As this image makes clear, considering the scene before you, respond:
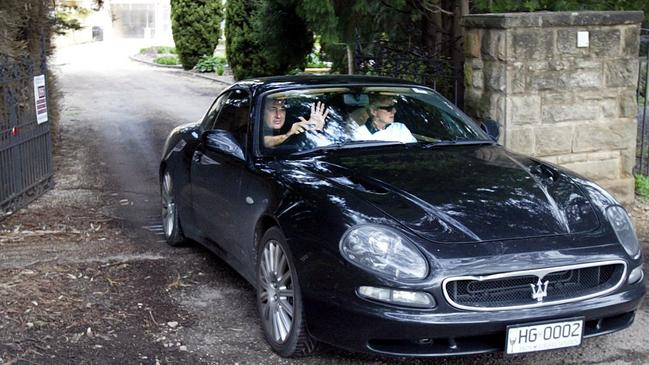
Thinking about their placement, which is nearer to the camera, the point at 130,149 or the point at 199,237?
the point at 199,237

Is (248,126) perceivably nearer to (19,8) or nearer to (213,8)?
(19,8)

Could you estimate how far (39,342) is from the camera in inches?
183

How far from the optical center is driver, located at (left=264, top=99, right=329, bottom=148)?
207 inches

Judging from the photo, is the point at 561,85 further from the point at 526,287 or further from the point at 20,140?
the point at 20,140

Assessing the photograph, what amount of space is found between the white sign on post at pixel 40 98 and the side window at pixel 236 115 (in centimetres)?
342

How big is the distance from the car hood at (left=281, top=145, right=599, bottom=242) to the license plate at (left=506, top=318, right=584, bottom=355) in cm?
44

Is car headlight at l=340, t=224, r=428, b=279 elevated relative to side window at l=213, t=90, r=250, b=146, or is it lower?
lower

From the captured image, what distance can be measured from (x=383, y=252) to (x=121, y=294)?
239cm

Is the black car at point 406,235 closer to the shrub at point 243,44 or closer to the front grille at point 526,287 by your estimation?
the front grille at point 526,287

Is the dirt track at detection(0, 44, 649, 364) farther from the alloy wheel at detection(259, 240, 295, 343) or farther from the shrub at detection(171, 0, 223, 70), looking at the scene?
the shrub at detection(171, 0, 223, 70)

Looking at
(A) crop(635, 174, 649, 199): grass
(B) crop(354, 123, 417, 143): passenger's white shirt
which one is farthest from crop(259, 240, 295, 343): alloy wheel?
(A) crop(635, 174, 649, 199): grass

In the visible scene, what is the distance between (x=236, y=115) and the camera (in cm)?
590

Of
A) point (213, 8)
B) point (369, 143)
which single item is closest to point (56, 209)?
point (369, 143)

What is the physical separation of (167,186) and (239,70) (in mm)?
16954
